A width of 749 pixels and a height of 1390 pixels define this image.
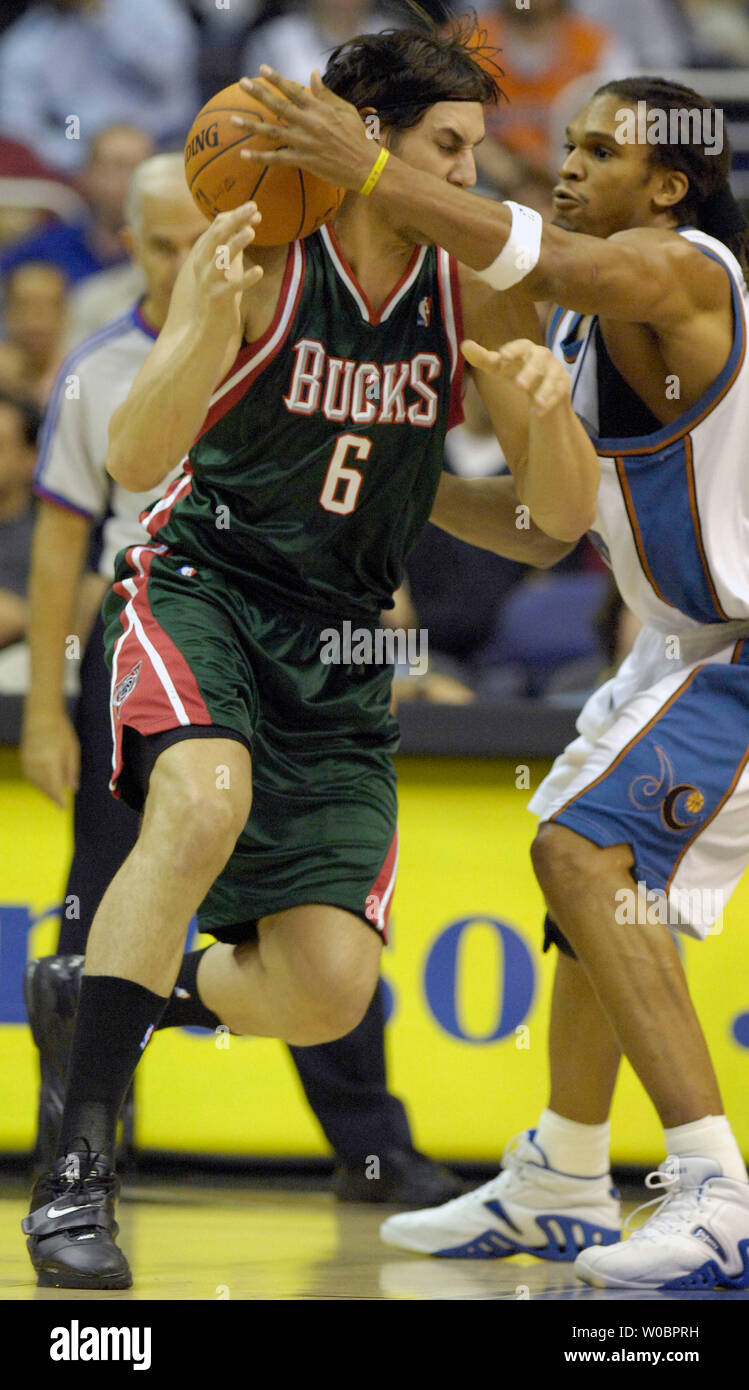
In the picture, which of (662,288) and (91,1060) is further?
(662,288)

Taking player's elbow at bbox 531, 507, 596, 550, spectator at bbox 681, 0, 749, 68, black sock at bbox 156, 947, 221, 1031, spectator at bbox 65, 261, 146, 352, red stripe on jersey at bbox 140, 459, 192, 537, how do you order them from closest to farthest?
player's elbow at bbox 531, 507, 596, 550, red stripe on jersey at bbox 140, 459, 192, 537, black sock at bbox 156, 947, 221, 1031, spectator at bbox 65, 261, 146, 352, spectator at bbox 681, 0, 749, 68

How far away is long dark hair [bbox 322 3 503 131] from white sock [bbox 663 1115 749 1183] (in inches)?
73.1

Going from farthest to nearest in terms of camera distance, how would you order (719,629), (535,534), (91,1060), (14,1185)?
(14,1185)
(535,534)
(719,629)
(91,1060)

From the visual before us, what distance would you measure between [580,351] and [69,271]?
5.25m

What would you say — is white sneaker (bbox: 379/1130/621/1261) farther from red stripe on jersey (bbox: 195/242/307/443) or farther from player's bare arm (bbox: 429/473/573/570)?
red stripe on jersey (bbox: 195/242/307/443)

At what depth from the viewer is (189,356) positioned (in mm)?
2859

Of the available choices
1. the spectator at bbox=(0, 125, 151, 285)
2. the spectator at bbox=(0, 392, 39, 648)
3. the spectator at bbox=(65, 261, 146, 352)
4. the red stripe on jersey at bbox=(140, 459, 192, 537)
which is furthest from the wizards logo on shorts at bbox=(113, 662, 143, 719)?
the spectator at bbox=(0, 125, 151, 285)

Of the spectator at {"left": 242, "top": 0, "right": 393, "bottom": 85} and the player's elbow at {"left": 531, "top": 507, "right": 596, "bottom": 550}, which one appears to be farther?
the spectator at {"left": 242, "top": 0, "right": 393, "bottom": 85}

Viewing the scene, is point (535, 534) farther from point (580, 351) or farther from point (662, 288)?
point (662, 288)

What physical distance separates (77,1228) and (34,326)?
5.65 m

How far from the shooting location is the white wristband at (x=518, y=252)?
303 cm

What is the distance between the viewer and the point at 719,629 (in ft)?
11.0

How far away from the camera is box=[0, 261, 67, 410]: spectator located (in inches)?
303
